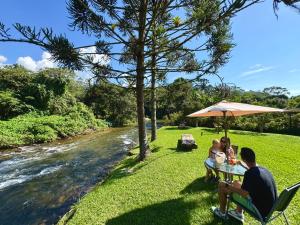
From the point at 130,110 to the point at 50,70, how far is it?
16608 mm

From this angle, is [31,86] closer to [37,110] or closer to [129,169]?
[37,110]

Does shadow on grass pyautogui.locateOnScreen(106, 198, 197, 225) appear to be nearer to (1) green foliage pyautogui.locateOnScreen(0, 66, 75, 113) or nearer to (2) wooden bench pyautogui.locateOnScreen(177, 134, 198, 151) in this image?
(2) wooden bench pyautogui.locateOnScreen(177, 134, 198, 151)

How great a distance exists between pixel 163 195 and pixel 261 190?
3.05m

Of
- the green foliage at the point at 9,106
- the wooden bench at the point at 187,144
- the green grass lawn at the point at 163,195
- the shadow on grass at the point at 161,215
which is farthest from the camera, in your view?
the green foliage at the point at 9,106

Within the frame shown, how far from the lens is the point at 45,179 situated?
405 inches

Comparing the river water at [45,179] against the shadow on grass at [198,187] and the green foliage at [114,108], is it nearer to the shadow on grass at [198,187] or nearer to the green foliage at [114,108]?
the shadow on grass at [198,187]

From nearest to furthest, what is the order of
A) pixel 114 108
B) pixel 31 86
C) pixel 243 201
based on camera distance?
pixel 243 201 < pixel 31 86 < pixel 114 108

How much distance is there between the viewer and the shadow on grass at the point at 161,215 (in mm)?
4957

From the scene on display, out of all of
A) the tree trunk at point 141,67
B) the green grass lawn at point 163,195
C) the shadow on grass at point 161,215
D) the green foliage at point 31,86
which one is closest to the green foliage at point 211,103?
the tree trunk at point 141,67

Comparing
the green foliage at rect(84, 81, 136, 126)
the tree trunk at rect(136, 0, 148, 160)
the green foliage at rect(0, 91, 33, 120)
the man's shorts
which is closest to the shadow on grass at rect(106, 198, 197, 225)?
the man's shorts

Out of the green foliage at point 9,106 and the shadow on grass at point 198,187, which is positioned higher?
the green foliage at point 9,106

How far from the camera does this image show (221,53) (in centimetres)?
898

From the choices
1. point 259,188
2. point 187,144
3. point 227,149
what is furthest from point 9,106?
point 259,188

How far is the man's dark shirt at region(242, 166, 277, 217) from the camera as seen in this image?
381 centimetres
